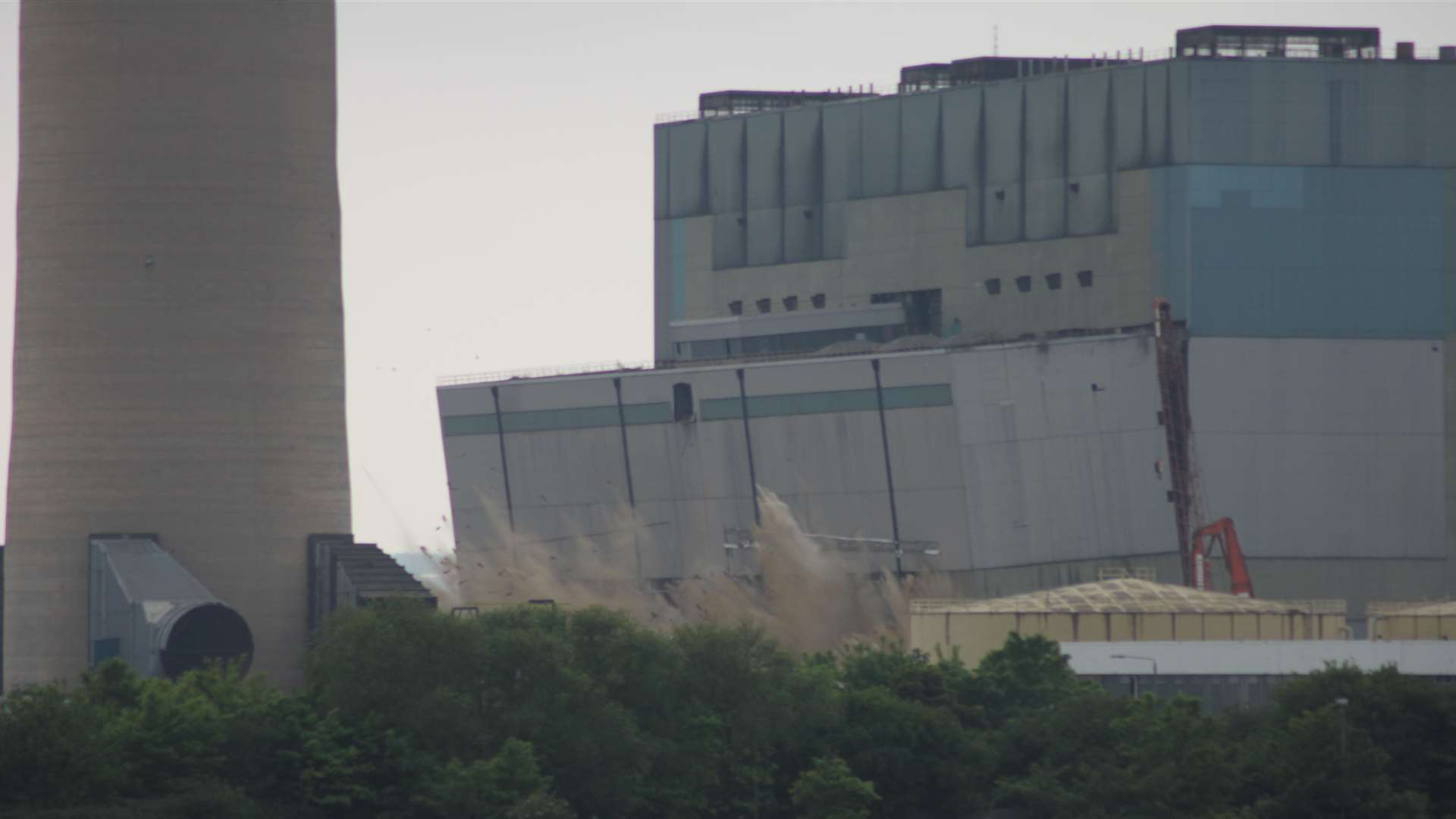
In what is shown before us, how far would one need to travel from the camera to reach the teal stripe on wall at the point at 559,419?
502 ft

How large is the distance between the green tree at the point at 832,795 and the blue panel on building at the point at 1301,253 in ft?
166

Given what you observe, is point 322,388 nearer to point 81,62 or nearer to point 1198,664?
point 81,62

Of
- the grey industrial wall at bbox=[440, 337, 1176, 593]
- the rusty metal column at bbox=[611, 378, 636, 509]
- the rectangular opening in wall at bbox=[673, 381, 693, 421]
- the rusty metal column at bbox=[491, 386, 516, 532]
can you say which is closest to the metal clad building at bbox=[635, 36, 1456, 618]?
the grey industrial wall at bbox=[440, 337, 1176, 593]

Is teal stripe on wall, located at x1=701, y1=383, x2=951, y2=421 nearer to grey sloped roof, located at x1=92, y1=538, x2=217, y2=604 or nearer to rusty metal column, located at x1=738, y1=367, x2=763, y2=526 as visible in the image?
rusty metal column, located at x1=738, y1=367, x2=763, y2=526

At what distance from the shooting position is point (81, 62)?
112 metres

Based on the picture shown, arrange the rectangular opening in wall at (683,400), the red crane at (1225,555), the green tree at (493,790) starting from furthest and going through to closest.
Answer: the rectangular opening in wall at (683,400)
the red crane at (1225,555)
the green tree at (493,790)

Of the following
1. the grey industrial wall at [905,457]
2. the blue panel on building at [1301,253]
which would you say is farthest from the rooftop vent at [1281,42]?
the grey industrial wall at [905,457]

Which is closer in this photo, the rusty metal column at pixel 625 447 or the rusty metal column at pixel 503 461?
the rusty metal column at pixel 625 447

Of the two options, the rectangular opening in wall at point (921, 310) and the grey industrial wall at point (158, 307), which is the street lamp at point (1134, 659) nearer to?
the grey industrial wall at point (158, 307)

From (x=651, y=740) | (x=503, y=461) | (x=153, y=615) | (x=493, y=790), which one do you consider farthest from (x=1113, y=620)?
(x=503, y=461)

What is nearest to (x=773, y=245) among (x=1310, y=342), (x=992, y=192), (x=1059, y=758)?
(x=992, y=192)

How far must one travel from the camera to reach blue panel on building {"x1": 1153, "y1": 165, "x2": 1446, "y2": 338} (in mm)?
141875

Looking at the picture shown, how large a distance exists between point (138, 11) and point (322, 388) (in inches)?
628

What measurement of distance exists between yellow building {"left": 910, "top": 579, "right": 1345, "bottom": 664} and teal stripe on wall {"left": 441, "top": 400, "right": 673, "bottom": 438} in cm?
3118
